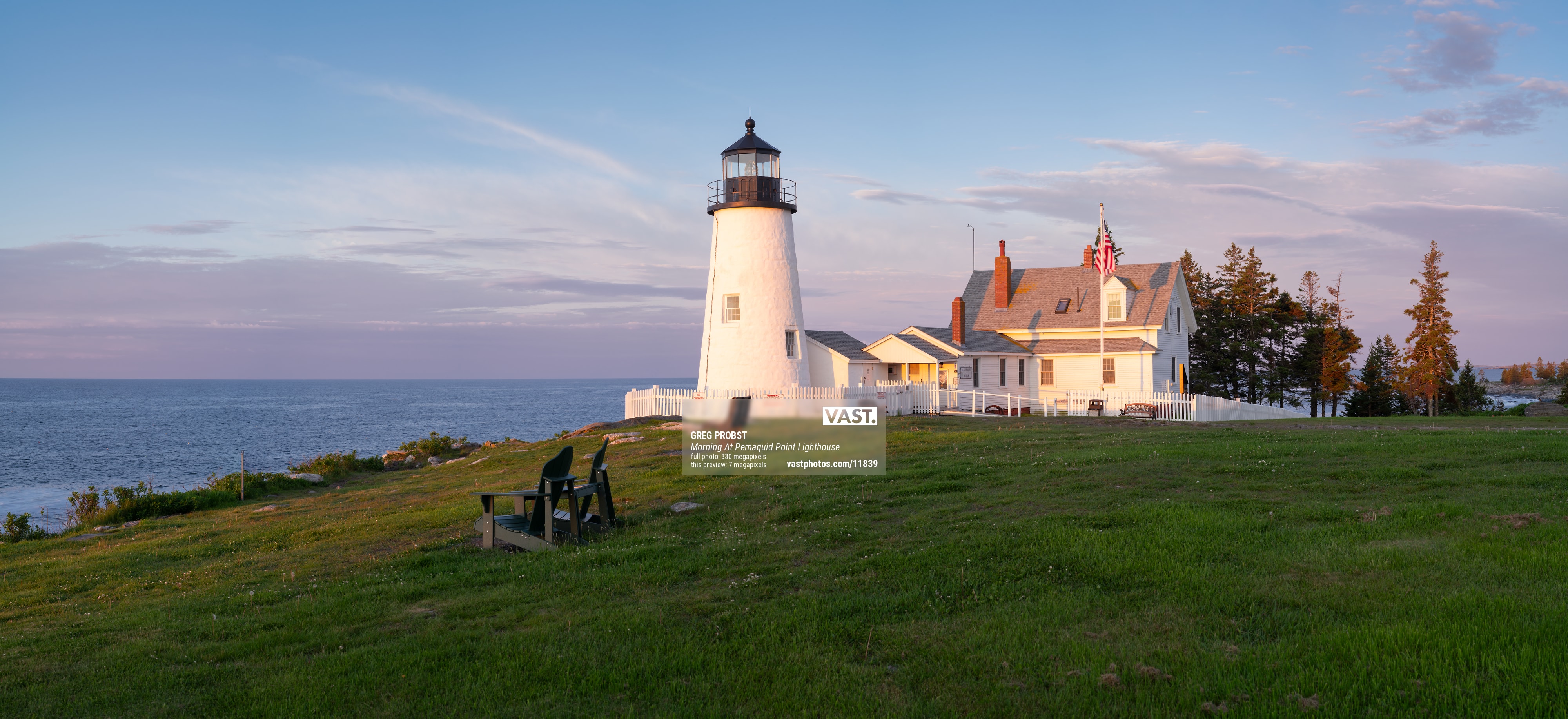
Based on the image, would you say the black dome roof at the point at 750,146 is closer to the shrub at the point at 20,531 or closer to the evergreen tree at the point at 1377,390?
the shrub at the point at 20,531

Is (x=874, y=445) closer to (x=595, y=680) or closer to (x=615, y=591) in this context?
(x=615, y=591)

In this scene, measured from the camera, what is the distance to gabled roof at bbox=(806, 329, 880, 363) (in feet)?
108

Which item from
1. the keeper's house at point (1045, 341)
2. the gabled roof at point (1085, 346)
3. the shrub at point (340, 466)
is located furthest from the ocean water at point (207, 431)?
the gabled roof at point (1085, 346)

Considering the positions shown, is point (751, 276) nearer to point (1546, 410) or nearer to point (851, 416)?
point (851, 416)

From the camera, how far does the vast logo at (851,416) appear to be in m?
17.9

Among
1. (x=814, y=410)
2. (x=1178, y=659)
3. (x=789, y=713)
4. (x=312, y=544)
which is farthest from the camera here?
(x=814, y=410)

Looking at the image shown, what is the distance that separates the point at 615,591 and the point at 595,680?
2168 millimetres

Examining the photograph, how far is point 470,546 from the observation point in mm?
9891

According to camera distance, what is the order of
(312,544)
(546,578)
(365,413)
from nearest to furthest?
(546,578)
(312,544)
(365,413)

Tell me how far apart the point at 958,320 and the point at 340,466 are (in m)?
24.0

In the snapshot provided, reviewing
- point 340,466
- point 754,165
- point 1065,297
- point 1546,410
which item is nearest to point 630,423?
point 340,466

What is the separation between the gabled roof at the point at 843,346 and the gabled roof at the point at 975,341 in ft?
6.46

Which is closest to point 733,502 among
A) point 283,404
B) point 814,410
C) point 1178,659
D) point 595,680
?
point 595,680

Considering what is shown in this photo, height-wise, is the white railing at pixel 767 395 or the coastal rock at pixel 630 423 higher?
the white railing at pixel 767 395
